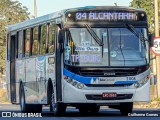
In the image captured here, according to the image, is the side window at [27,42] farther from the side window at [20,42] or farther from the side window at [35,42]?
the side window at [20,42]

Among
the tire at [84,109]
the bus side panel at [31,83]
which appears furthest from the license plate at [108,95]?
the bus side panel at [31,83]

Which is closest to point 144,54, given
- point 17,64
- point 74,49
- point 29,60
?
point 74,49

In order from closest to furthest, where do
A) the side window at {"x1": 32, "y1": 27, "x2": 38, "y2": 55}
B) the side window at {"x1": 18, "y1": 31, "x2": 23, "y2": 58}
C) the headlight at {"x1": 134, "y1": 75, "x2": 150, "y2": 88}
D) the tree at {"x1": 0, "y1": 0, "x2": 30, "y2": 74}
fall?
the headlight at {"x1": 134, "y1": 75, "x2": 150, "y2": 88}
the side window at {"x1": 32, "y1": 27, "x2": 38, "y2": 55}
the side window at {"x1": 18, "y1": 31, "x2": 23, "y2": 58}
the tree at {"x1": 0, "y1": 0, "x2": 30, "y2": 74}

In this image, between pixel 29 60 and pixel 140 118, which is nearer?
pixel 140 118

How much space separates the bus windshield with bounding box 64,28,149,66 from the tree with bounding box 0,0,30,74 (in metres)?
55.2

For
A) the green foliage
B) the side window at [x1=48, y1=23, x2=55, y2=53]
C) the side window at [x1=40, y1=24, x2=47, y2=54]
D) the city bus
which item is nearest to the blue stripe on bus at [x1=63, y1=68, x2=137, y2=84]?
the city bus

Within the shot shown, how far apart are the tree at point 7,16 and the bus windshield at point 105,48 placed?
55175 millimetres

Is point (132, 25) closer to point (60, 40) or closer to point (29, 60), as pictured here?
point (60, 40)

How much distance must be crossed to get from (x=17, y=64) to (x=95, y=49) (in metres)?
6.75

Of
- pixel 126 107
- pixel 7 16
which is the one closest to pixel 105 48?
pixel 126 107

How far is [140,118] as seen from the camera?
21578 mm

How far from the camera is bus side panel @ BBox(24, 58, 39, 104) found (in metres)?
25.3

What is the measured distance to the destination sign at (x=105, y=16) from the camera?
72.3 ft

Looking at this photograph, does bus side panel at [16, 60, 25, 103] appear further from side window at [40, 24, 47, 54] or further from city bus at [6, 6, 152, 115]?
Answer: city bus at [6, 6, 152, 115]
